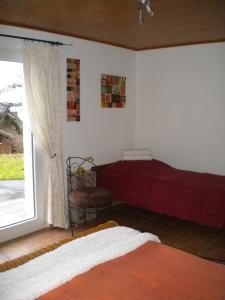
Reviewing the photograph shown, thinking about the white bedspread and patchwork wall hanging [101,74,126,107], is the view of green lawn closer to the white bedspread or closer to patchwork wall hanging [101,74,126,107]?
patchwork wall hanging [101,74,126,107]

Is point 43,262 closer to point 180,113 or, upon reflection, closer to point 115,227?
point 115,227

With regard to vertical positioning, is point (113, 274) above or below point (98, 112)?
below

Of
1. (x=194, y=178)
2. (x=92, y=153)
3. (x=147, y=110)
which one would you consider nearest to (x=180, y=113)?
(x=147, y=110)

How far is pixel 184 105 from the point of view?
436 centimetres

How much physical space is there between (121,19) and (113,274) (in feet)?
7.78

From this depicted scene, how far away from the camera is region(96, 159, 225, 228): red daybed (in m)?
3.32

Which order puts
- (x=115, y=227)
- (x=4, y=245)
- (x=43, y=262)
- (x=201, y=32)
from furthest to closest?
(x=201, y=32)
(x=4, y=245)
(x=115, y=227)
(x=43, y=262)

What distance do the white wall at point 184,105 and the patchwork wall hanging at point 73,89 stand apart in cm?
127

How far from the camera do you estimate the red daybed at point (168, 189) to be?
332cm

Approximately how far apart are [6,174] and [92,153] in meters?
1.21

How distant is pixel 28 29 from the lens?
3.31m

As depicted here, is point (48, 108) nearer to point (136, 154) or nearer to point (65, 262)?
point (136, 154)

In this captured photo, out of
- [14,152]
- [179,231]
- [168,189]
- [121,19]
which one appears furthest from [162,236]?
[121,19]

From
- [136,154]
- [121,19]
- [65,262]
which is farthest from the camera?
[136,154]
